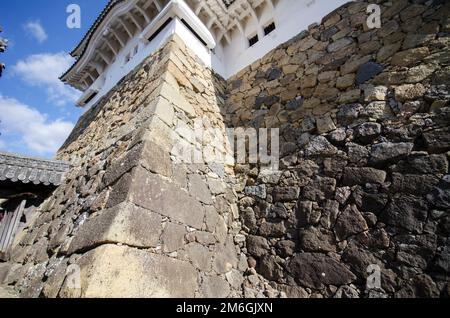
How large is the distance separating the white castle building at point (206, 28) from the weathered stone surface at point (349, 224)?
3.33 m

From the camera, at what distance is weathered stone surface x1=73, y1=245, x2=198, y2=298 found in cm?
172

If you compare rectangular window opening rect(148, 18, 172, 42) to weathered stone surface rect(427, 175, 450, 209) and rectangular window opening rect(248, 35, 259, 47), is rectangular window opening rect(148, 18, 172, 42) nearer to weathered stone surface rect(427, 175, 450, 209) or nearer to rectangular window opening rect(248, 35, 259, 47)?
rectangular window opening rect(248, 35, 259, 47)

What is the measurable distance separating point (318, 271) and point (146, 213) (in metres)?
1.90

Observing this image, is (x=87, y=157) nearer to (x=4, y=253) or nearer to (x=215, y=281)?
(x=4, y=253)

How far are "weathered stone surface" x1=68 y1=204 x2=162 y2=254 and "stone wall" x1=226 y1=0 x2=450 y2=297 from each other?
1457 millimetres

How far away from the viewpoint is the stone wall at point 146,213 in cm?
195

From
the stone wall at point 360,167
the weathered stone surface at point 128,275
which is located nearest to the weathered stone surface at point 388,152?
the stone wall at point 360,167

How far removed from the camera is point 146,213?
2.23 metres

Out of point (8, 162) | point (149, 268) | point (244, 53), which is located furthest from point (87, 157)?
point (244, 53)

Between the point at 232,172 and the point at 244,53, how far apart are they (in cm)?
277

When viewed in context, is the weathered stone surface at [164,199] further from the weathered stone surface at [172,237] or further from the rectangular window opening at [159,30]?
the rectangular window opening at [159,30]

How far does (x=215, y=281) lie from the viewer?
260 cm

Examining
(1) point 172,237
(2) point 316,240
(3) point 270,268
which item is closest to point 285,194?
(2) point 316,240

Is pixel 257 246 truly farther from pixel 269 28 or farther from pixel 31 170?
pixel 31 170
